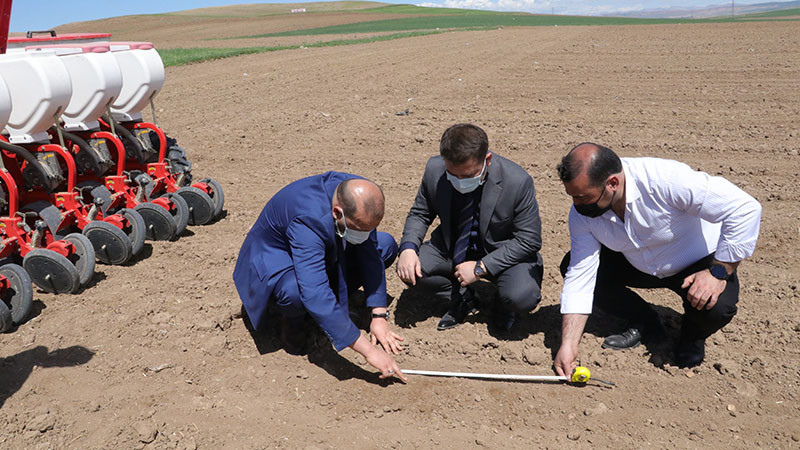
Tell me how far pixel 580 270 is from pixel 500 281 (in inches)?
22.4

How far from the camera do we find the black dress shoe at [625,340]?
3.75m

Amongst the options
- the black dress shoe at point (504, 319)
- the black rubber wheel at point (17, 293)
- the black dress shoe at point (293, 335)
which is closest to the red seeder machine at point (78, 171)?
the black rubber wheel at point (17, 293)

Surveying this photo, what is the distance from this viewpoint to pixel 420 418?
3.22m

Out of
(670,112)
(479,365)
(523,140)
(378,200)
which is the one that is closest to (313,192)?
(378,200)

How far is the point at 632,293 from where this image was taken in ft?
12.5

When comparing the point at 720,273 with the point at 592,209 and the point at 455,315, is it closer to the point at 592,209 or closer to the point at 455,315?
the point at 592,209

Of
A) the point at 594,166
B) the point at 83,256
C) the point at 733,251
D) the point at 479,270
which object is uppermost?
the point at 594,166

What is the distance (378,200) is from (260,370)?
4.27ft

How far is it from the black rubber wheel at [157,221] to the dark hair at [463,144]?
9.05 feet

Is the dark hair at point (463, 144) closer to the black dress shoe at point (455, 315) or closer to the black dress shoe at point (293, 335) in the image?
the black dress shoe at point (455, 315)

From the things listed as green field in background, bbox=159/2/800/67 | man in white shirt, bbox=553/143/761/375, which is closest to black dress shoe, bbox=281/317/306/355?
man in white shirt, bbox=553/143/761/375

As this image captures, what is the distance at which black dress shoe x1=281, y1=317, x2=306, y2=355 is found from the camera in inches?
148

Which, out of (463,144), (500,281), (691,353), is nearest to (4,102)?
(463,144)

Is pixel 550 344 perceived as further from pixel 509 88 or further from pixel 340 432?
pixel 509 88
